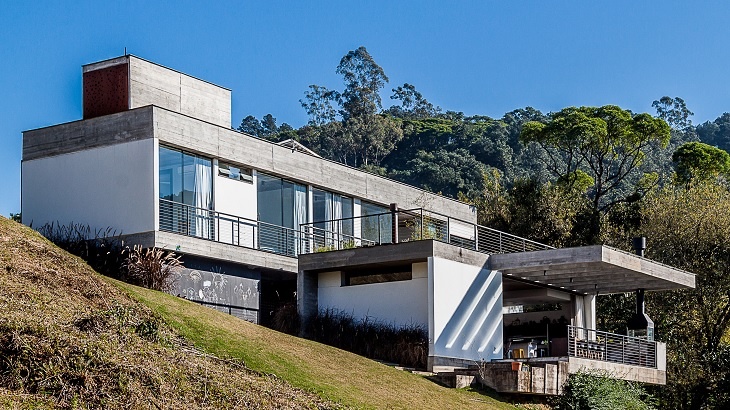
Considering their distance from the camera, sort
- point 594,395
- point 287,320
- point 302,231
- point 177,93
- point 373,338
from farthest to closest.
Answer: point 302,231
point 177,93
point 287,320
point 373,338
point 594,395

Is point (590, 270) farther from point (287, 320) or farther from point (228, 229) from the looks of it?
point (228, 229)

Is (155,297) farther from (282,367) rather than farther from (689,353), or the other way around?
(689,353)

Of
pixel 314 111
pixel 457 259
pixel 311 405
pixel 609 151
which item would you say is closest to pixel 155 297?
pixel 311 405

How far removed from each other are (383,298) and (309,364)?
642 cm

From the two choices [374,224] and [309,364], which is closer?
[309,364]

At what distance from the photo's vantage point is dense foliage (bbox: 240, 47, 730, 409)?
37.1m

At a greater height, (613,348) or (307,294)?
(307,294)

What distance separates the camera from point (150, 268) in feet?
83.0

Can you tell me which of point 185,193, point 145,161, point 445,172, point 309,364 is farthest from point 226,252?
point 445,172

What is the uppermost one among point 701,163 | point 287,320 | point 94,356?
point 701,163

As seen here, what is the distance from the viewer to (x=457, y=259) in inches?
1064

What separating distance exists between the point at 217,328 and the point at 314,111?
208 feet

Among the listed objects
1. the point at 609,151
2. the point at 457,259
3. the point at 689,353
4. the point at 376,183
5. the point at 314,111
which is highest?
the point at 314,111

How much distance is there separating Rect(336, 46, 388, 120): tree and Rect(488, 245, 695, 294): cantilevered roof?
5020 cm
